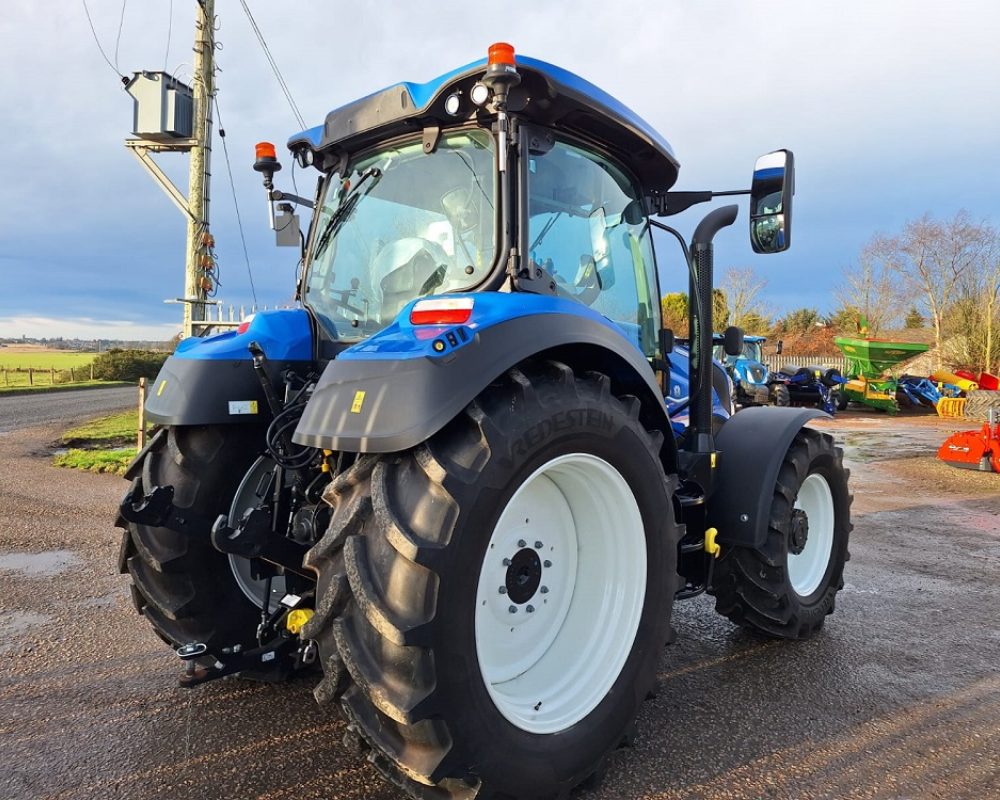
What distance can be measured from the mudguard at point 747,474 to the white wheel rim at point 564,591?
1043 mm

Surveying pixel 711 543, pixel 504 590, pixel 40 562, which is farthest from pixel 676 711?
pixel 40 562

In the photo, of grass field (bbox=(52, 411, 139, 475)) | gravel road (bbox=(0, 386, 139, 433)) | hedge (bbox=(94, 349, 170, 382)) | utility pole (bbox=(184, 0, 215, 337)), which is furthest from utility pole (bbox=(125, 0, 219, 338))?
hedge (bbox=(94, 349, 170, 382))

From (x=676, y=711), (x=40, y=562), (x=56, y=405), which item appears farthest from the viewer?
(x=56, y=405)

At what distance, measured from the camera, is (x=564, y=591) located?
103 inches

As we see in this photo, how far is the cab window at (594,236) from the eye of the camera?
2764mm

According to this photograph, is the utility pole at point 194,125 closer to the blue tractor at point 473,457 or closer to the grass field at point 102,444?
the grass field at point 102,444

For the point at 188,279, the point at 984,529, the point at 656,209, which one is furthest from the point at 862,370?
the point at 656,209

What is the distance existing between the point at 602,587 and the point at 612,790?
0.65 metres

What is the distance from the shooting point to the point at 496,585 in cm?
231

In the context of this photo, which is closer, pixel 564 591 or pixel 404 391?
pixel 404 391

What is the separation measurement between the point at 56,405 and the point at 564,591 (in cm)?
2129

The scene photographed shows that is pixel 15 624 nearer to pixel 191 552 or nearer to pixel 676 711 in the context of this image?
pixel 191 552

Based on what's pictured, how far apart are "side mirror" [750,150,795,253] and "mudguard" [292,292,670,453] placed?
4.66 ft

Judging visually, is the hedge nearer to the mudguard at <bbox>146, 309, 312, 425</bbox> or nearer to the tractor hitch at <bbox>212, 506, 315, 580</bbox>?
the mudguard at <bbox>146, 309, 312, 425</bbox>
